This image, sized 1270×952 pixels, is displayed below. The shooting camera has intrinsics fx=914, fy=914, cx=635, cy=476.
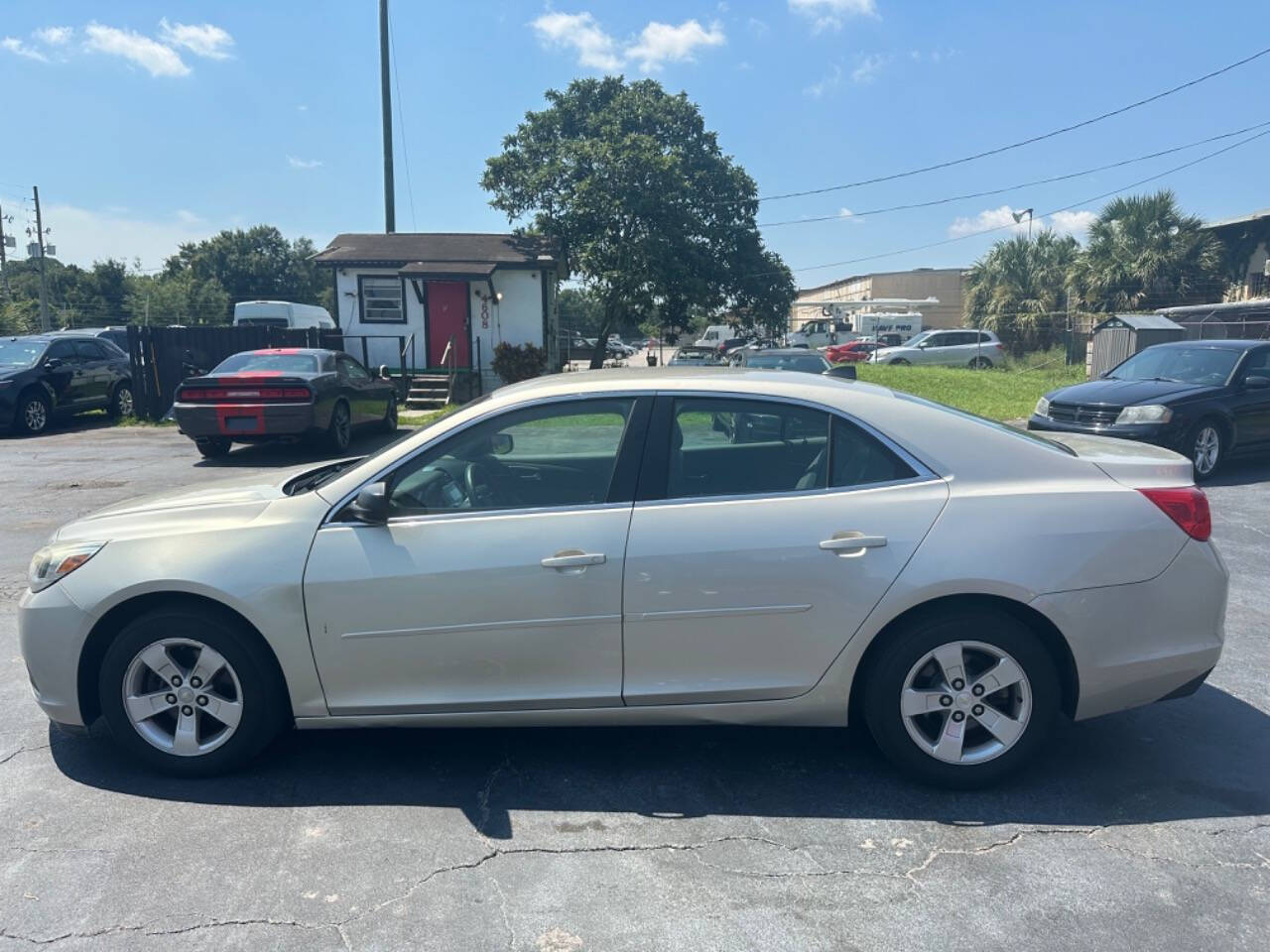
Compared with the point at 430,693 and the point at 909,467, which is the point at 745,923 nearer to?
the point at 430,693

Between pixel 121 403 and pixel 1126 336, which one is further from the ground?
pixel 1126 336

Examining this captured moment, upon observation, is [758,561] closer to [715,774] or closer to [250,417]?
[715,774]

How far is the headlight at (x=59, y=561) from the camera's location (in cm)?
362

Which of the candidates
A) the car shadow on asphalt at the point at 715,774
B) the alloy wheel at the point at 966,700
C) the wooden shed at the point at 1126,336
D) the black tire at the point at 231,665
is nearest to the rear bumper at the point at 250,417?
the car shadow on asphalt at the point at 715,774

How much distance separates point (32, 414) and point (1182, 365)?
1739 centimetres

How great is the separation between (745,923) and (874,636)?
3.79 feet

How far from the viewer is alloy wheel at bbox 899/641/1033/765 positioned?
344 cm

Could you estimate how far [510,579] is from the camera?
341cm

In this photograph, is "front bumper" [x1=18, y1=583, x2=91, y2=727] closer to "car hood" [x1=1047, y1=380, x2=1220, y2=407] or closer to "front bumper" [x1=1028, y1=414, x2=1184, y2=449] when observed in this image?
"front bumper" [x1=1028, y1=414, x2=1184, y2=449]

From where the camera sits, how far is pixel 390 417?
51.9 ft

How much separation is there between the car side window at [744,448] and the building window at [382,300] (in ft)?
68.4

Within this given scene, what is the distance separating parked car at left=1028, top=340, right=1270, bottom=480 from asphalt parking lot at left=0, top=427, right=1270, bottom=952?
645 cm

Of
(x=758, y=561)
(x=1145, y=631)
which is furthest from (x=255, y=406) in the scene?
(x=1145, y=631)

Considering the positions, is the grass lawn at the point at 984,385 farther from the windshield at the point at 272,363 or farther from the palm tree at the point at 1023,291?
the windshield at the point at 272,363
